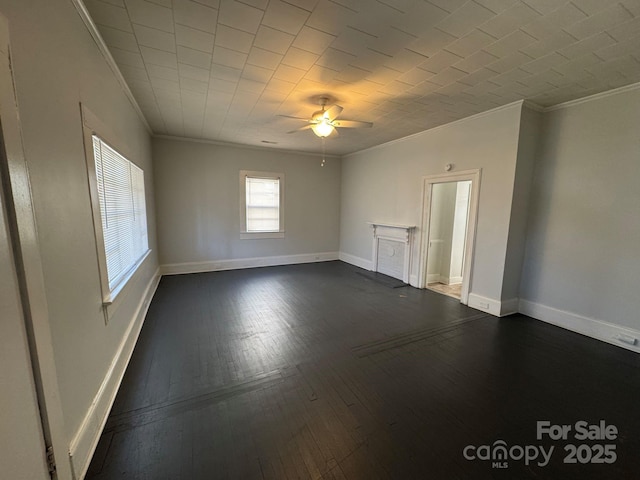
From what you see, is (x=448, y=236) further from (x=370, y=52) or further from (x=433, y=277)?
(x=370, y=52)

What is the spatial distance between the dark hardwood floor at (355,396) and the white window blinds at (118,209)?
34.6 inches

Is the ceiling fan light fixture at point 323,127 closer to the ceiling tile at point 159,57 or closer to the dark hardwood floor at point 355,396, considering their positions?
the ceiling tile at point 159,57

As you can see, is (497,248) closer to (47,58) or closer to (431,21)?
(431,21)

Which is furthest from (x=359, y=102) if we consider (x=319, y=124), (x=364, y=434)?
(x=364, y=434)

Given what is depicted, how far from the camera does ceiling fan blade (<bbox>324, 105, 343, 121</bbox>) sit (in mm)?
2926

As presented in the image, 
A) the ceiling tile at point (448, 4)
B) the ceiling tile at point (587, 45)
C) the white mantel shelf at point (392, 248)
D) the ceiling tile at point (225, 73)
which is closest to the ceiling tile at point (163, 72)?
the ceiling tile at point (225, 73)

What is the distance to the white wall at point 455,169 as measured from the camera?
137 inches

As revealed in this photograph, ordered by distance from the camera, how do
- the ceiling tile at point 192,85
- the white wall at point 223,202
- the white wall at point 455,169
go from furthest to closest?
the white wall at point 223,202 → the white wall at point 455,169 → the ceiling tile at point 192,85

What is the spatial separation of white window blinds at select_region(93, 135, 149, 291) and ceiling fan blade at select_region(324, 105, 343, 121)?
87.4 inches

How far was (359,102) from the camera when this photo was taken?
10.9 feet

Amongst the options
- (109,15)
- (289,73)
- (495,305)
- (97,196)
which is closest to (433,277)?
(495,305)

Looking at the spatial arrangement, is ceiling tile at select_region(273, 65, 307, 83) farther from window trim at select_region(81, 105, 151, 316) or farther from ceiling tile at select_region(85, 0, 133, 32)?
window trim at select_region(81, 105, 151, 316)

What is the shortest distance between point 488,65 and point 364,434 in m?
3.28

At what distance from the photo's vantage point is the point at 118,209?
2648 millimetres
